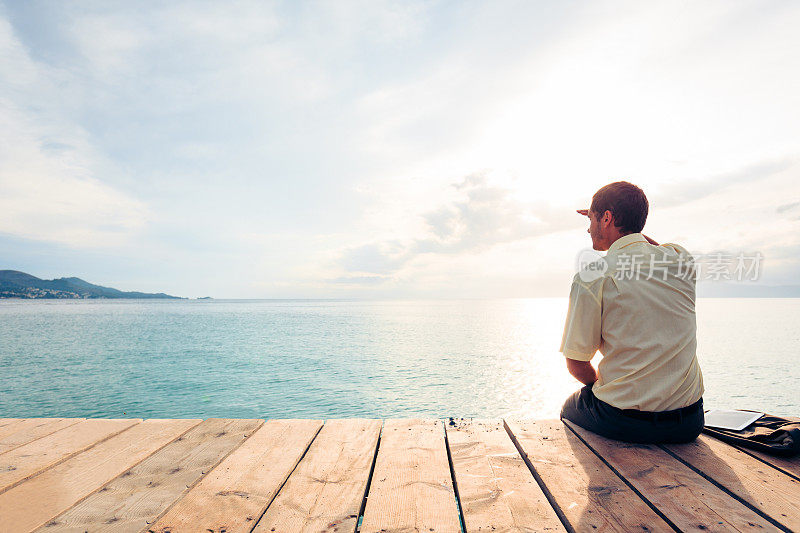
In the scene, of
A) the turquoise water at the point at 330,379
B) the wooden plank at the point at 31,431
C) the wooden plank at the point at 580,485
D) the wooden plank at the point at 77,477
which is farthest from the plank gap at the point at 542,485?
the turquoise water at the point at 330,379

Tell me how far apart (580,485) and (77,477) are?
3.18 metres

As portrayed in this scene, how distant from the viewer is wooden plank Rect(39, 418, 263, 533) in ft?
6.93

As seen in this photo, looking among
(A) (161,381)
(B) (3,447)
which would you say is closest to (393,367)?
(A) (161,381)

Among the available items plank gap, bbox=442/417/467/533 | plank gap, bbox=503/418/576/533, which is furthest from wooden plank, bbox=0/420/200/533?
plank gap, bbox=503/418/576/533

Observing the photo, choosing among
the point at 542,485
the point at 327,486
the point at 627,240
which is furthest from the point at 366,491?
the point at 627,240

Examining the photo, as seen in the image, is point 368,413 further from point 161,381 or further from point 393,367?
point 161,381

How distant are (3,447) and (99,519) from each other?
5.95 feet

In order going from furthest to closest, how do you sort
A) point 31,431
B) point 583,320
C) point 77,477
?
point 31,431 < point 583,320 < point 77,477

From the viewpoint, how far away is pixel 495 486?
2.44 m

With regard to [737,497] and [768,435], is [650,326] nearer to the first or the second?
[737,497]

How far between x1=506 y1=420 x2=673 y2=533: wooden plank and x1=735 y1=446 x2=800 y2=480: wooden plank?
1.14 metres

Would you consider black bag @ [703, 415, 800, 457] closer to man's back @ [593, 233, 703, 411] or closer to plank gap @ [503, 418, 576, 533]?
man's back @ [593, 233, 703, 411]

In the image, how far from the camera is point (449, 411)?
1373 cm

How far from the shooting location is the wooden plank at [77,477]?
221cm
